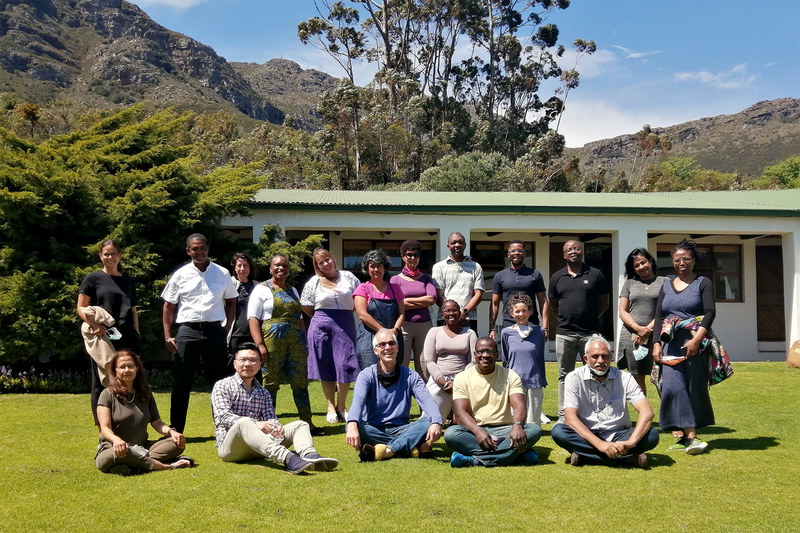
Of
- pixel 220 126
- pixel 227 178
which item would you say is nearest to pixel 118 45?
pixel 220 126

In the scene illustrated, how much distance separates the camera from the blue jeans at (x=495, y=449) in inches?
221

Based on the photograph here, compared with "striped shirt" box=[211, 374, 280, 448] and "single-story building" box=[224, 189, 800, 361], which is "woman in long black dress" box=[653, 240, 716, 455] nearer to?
"striped shirt" box=[211, 374, 280, 448]

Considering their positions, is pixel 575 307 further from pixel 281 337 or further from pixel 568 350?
pixel 281 337

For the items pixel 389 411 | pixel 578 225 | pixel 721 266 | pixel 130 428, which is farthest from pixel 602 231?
pixel 130 428

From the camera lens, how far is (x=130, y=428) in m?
5.52

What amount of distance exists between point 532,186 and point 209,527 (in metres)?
32.7

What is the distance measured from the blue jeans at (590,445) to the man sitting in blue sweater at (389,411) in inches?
36.8

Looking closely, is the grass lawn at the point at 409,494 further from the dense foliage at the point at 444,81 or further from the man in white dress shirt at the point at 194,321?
the dense foliage at the point at 444,81

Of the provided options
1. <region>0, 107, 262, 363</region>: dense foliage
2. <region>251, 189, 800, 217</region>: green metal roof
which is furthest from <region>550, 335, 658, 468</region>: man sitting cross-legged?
<region>251, 189, 800, 217</region>: green metal roof

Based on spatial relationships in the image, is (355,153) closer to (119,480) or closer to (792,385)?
(792,385)

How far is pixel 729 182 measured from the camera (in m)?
48.6

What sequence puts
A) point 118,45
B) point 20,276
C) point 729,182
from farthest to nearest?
1. point 118,45
2. point 729,182
3. point 20,276

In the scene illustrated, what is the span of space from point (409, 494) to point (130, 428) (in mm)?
2165

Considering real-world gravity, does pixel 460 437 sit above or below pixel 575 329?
below
